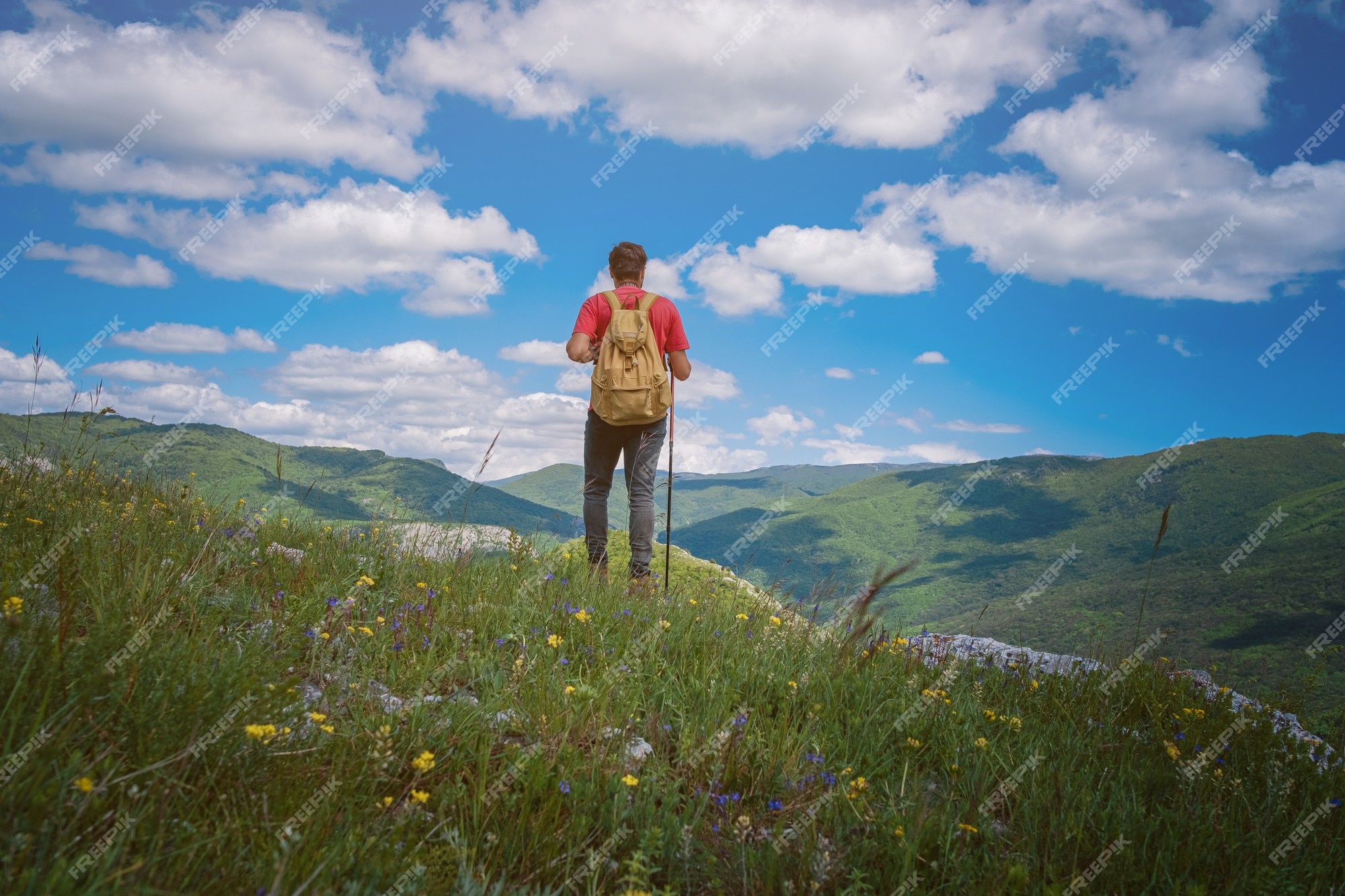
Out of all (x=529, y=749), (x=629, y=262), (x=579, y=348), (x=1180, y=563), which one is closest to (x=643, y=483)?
(x=579, y=348)

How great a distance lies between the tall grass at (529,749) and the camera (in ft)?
6.40

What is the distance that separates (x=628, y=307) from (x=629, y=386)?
30.5 inches

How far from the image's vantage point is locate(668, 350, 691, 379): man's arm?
658 cm

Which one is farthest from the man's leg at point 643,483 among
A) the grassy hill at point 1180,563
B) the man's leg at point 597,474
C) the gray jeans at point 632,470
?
the grassy hill at point 1180,563

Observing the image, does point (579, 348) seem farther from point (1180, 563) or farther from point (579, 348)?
point (1180, 563)

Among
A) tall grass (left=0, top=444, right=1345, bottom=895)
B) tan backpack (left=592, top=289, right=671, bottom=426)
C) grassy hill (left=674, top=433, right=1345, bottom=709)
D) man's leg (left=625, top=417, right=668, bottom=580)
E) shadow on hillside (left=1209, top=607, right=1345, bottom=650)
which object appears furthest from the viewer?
shadow on hillside (left=1209, top=607, right=1345, bottom=650)

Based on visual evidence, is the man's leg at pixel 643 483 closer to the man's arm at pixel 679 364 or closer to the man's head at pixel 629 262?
the man's arm at pixel 679 364

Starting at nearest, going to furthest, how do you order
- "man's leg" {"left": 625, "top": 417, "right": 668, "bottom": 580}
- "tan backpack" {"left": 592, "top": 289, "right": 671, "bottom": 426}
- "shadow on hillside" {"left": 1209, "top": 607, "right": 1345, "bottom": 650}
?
"tan backpack" {"left": 592, "top": 289, "right": 671, "bottom": 426}, "man's leg" {"left": 625, "top": 417, "right": 668, "bottom": 580}, "shadow on hillside" {"left": 1209, "top": 607, "right": 1345, "bottom": 650}

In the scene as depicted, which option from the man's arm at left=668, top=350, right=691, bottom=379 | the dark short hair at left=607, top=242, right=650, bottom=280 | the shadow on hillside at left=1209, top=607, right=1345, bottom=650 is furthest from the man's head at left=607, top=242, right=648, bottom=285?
the shadow on hillside at left=1209, top=607, right=1345, bottom=650

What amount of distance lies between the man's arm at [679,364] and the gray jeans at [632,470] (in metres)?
0.49

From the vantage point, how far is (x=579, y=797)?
254cm

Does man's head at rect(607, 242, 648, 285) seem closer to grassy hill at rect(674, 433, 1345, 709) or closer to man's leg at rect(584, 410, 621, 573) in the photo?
man's leg at rect(584, 410, 621, 573)

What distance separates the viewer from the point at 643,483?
253 inches

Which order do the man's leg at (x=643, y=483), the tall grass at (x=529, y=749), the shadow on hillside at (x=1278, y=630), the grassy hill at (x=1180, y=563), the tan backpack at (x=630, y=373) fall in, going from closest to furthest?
1. the tall grass at (x=529, y=749)
2. the tan backpack at (x=630, y=373)
3. the man's leg at (x=643, y=483)
4. the grassy hill at (x=1180, y=563)
5. the shadow on hillside at (x=1278, y=630)
